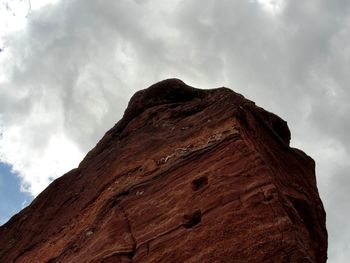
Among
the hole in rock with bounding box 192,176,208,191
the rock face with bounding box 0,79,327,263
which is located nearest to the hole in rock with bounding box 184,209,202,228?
the rock face with bounding box 0,79,327,263

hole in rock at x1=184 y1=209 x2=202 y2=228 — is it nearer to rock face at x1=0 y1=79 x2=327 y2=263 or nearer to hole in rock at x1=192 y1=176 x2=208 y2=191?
rock face at x1=0 y1=79 x2=327 y2=263

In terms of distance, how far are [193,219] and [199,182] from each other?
129cm

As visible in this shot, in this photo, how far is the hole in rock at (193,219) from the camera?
45.5 ft

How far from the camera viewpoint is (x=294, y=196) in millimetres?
17078

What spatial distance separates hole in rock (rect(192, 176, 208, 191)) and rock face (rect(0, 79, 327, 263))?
0.12 ft

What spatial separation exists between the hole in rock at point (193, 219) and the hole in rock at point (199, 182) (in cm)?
90

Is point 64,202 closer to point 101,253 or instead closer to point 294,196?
point 101,253

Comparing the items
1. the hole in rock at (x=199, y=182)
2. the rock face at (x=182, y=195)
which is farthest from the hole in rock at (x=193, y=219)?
the hole in rock at (x=199, y=182)

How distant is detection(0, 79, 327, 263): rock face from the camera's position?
12.9 meters

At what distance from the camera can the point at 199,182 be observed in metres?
14.9

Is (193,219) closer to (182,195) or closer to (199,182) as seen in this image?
(182,195)

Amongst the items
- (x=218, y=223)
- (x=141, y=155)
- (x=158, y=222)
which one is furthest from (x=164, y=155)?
(x=218, y=223)

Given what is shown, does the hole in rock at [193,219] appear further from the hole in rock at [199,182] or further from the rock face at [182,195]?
the hole in rock at [199,182]

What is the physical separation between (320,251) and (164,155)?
699 cm
